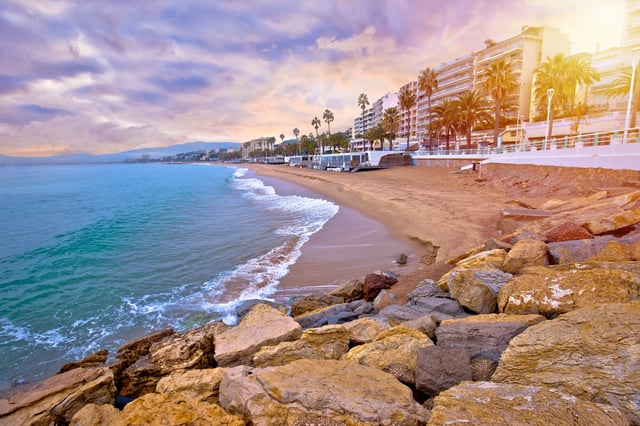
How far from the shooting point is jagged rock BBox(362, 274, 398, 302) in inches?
325

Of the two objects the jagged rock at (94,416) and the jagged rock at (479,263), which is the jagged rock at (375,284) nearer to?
the jagged rock at (479,263)

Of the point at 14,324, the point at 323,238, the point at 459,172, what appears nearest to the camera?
the point at 14,324

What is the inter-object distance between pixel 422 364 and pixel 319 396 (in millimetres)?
1246

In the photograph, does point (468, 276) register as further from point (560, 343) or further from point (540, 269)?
point (560, 343)

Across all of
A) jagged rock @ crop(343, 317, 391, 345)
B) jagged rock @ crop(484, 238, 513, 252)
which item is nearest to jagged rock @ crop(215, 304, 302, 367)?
jagged rock @ crop(343, 317, 391, 345)

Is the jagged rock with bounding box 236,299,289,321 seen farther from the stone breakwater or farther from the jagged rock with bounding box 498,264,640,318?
the jagged rock with bounding box 498,264,640,318

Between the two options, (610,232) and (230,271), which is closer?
(610,232)

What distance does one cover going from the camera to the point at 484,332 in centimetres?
390

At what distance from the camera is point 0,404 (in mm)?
4375

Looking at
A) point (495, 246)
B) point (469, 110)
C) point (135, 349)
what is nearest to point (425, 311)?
point (495, 246)

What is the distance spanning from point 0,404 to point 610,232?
11787 millimetres

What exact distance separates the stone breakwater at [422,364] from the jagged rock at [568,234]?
109cm

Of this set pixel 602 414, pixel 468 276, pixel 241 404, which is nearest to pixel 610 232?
pixel 468 276

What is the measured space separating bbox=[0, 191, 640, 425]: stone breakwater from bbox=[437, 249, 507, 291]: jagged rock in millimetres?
76
